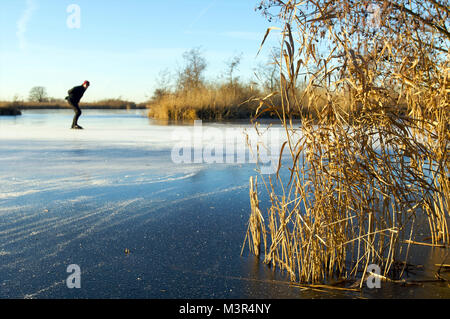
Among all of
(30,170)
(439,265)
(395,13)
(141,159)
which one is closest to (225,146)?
(141,159)

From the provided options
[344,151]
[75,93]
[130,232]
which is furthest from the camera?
[75,93]

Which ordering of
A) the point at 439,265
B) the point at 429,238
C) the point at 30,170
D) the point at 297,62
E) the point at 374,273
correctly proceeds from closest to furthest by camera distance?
1. the point at 297,62
2. the point at 374,273
3. the point at 439,265
4. the point at 429,238
5. the point at 30,170

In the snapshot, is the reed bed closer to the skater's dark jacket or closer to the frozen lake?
the frozen lake

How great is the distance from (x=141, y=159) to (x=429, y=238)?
12.1 ft

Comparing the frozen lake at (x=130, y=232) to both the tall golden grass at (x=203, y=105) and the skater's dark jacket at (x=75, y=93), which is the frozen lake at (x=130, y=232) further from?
the tall golden grass at (x=203, y=105)

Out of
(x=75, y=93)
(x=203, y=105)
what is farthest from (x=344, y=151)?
(x=203, y=105)

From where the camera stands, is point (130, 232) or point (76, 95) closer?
point (130, 232)

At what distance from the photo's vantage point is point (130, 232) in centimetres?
257

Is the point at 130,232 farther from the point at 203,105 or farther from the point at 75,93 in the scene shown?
the point at 203,105

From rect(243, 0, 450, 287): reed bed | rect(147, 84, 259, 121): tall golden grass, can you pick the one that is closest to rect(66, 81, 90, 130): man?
rect(147, 84, 259, 121): tall golden grass

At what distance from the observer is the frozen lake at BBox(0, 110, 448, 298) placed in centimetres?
186

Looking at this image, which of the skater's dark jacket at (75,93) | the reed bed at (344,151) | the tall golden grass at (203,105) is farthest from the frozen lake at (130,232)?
the tall golden grass at (203,105)
